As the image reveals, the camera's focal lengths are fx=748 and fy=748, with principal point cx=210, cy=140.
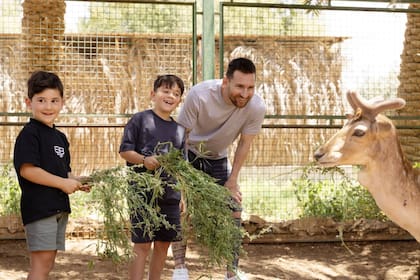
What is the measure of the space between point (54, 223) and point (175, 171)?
0.82 m

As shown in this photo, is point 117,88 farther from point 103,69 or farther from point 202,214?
point 202,214

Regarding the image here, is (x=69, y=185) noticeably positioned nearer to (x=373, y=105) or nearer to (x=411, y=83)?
(x=373, y=105)

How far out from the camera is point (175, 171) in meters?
4.79

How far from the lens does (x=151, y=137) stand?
532 centimetres

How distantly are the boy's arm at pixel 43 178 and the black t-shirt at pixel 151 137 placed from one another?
0.79 m

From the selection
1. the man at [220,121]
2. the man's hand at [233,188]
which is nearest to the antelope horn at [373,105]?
the man at [220,121]

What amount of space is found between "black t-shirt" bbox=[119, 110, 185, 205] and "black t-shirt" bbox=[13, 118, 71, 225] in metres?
0.72

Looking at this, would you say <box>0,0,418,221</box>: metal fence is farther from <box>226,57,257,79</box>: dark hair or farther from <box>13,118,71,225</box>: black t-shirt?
<box>13,118,71,225</box>: black t-shirt

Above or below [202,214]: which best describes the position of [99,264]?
below

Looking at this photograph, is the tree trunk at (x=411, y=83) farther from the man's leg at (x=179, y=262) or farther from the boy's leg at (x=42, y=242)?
the boy's leg at (x=42, y=242)

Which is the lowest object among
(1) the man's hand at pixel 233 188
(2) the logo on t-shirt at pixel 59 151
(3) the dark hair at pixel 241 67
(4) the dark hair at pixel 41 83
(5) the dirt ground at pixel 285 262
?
(5) the dirt ground at pixel 285 262

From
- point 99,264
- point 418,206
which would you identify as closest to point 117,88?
point 99,264

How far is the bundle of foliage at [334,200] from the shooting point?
8.43m

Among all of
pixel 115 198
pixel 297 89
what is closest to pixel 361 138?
pixel 115 198
